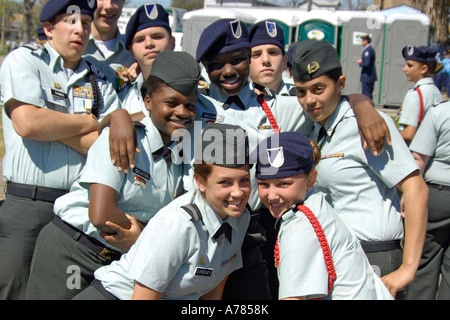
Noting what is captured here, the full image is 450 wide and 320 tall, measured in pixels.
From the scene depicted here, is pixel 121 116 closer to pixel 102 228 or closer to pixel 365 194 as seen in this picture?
pixel 102 228

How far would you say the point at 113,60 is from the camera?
413cm

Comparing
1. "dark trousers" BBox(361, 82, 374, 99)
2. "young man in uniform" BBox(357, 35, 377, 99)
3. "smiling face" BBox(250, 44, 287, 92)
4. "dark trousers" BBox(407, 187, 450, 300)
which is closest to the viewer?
"smiling face" BBox(250, 44, 287, 92)

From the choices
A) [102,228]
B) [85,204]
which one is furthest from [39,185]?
[102,228]

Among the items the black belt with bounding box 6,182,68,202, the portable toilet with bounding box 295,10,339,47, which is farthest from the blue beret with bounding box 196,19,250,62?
the portable toilet with bounding box 295,10,339,47

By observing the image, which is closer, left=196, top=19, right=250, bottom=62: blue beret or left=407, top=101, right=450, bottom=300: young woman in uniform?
left=196, top=19, right=250, bottom=62: blue beret

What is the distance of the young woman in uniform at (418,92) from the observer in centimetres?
562

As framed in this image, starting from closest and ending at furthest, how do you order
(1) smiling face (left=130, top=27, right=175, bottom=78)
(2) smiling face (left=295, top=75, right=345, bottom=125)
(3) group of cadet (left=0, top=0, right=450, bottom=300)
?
(3) group of cadet (left=0, top=0, right=450, bottom=300), (2) smiling face (left=295, top=75, right=345, bottom=125), (1) smiling face (left=130, top=27, right=175, bottom=78)

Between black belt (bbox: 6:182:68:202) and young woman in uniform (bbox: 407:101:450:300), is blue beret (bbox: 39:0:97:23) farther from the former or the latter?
young woman in uniform (bbox: 407:101:450:300)

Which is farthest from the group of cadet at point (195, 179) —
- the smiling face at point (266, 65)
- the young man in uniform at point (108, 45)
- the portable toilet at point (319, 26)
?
the portable toilet at point (319, 26)

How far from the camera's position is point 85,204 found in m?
2.89

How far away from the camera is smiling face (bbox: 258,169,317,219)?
2.62m

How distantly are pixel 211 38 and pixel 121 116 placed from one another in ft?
2.48

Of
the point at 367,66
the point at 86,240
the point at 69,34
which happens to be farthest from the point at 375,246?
the point at 367,66

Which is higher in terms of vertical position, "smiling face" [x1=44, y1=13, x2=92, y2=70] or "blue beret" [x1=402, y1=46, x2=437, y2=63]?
"smiling face" [x1=44, y1=13, x2=92, y2=70]
